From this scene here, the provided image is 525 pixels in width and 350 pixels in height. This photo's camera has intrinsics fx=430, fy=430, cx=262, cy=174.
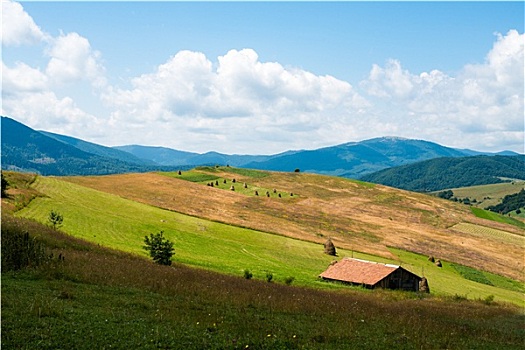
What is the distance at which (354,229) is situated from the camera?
322 feet

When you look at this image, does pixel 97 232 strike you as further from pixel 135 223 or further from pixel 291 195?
pixel 291 195

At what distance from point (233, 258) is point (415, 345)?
1721 inches

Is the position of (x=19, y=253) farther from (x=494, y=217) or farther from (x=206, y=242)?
(x=494, y=217)

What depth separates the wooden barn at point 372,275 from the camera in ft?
187

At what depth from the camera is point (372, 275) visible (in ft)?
190

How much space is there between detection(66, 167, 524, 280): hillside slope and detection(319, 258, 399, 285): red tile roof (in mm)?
20382

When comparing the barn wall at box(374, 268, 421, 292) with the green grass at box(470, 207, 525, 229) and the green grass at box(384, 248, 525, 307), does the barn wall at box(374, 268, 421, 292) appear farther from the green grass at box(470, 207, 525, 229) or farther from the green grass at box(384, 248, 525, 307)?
the green grass at box(470, 207, 525, 229)

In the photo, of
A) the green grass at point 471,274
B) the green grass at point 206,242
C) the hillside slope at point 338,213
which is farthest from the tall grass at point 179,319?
the hillside slope at point 338,213

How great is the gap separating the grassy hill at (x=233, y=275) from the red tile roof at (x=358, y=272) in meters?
3.13

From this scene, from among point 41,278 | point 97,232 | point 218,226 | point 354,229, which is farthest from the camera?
point 354,229

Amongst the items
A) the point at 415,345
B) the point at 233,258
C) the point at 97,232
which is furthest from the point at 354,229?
the point at 415,345

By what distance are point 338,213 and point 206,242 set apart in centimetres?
5285

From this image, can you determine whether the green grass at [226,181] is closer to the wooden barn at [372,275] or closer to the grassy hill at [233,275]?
the grassy hill at [233,275]

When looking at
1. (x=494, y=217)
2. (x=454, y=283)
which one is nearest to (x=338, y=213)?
(x=454, y=283)
